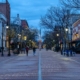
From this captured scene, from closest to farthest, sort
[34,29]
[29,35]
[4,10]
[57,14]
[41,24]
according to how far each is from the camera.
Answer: [57,14], [41,24], [4,10], [29,35], [34,29]

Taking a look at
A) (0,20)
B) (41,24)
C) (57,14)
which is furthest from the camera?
(0,20)

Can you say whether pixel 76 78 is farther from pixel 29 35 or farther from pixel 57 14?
pixel 29 35

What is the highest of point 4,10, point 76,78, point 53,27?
point 4,10

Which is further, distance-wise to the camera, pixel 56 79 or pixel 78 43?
pixel 78 43

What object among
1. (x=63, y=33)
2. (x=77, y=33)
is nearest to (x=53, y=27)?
(x=63, y=33)

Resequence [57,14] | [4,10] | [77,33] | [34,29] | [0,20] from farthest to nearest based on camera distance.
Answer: [34,29]
[4,10]
[77,33]
[0,20]
[57,14]

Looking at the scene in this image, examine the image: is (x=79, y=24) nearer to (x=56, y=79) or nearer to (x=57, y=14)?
(x=57, y=14)

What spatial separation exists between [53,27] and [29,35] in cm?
6105

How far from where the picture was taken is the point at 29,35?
143 m

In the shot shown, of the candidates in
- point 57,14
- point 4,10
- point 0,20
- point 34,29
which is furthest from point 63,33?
point 34,29

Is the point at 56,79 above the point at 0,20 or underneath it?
underneath

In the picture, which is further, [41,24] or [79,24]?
[79,24]

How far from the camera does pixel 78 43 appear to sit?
79.1 meters

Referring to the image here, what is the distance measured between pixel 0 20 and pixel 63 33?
18.6 metres
